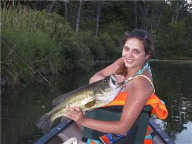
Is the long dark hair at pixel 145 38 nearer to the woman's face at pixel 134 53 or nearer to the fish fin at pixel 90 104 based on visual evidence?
the woman's face at pixel 134 53

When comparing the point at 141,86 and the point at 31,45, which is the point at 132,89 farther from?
the point at 31,45

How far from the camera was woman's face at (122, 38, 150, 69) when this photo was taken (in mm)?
2971

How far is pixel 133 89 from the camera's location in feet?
9.19

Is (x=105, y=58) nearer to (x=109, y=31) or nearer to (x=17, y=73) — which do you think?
(x=109, y=31)

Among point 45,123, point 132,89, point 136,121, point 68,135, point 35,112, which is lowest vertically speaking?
point 35,112

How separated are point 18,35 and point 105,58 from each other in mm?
23053

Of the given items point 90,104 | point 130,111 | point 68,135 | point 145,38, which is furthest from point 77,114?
point 68,135

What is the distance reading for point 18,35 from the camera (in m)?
11.6

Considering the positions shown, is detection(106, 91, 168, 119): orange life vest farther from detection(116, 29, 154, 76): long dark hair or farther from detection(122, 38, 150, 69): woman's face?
detection(116, 29, 154, 76): long dark hair

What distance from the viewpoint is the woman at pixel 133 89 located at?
2.75m

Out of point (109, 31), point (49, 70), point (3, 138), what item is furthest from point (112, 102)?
point (109, 31)

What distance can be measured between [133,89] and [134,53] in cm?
36

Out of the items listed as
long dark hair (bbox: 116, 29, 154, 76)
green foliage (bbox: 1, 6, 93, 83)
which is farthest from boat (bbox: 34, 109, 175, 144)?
green foliage (bbox: 1, 6, 93, 83)

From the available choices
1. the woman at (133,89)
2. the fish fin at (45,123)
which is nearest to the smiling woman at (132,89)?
the woman at (133,89)
